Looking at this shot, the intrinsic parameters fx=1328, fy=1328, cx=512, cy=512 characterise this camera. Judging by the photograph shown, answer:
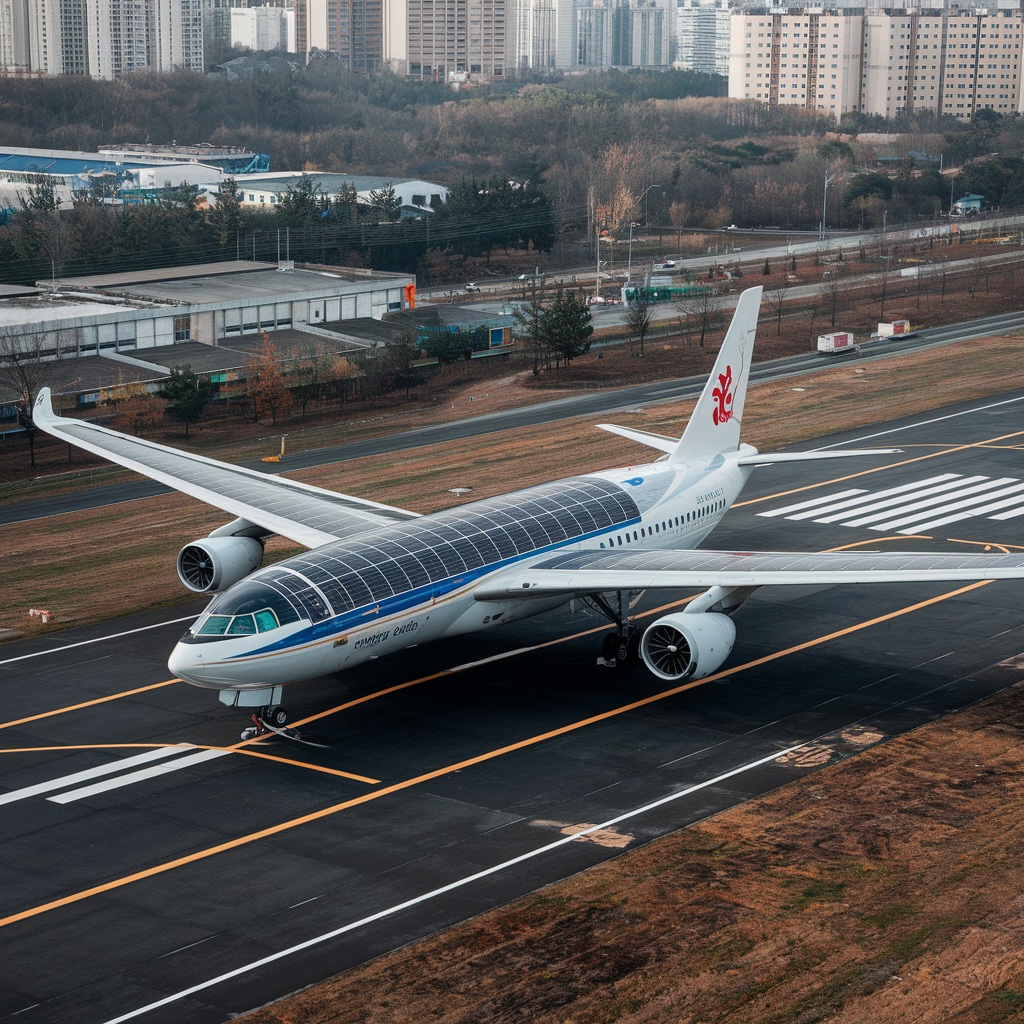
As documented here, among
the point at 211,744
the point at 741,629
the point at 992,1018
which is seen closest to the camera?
the point at 992,1018

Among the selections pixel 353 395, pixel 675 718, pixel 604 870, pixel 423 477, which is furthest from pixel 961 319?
pixel 604 870

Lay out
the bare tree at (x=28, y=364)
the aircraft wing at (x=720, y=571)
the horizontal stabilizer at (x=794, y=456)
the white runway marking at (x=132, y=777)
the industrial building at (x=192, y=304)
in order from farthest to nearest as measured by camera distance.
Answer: the industrial building at (x=192, y=304) → the bare tree at (x=28, y=364) → the horizontal stabilizer at (x=794, y=456) → the aircraft wing at (x=720, y=571) → the white runway marking at (x=132, y=777)

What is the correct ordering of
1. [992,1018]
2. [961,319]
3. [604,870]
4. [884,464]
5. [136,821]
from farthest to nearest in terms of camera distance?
[961,319] → [884,464] → [136,821] → [604,870] → [992,1018]

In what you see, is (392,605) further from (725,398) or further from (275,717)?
(725,398)

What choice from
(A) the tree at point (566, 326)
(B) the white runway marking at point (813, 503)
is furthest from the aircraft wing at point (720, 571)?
(A) the tree at point (566, 326)

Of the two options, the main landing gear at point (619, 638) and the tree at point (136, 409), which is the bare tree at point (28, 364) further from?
the main landing gear at point (619, 638)

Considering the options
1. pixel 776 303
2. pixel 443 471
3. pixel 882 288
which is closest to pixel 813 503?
pixel 443 471

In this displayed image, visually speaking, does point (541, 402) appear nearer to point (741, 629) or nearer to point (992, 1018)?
point (741, 629)
